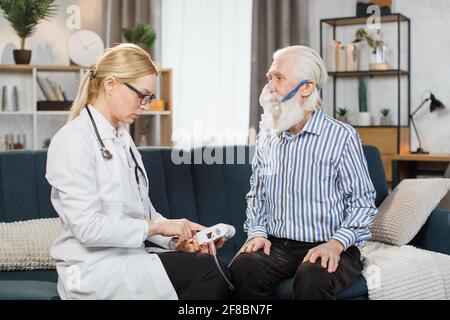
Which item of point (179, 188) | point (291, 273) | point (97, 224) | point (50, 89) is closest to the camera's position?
point (97, 224)

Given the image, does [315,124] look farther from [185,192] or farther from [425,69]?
[425,69]

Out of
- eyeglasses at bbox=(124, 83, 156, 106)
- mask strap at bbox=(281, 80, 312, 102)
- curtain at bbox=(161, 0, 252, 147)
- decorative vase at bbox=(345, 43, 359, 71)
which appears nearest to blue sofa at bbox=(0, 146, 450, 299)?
mask strap at bbox=(281, 80, 312, 102)

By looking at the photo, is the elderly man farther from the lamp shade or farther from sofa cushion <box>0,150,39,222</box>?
the lamp shade

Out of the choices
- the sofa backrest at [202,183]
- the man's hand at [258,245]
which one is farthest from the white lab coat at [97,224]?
the sofa backrest at [202,183]

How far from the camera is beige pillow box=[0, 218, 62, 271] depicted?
2.50 metres

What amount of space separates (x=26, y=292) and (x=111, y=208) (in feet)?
1.17

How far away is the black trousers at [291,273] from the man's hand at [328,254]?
0.02 metres

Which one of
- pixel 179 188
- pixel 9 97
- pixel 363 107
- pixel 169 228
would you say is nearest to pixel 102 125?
pixel 169 228

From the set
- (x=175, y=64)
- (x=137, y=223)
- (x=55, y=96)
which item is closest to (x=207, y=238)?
(x=137, y=223)

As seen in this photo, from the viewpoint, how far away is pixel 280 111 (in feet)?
7.88

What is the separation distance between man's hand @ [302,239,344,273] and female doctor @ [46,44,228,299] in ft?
1.05

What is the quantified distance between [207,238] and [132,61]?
0.61 m

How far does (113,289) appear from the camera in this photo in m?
1.88

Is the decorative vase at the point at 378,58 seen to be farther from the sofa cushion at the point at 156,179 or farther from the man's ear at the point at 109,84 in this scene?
the man's ear at the point at 109,84
